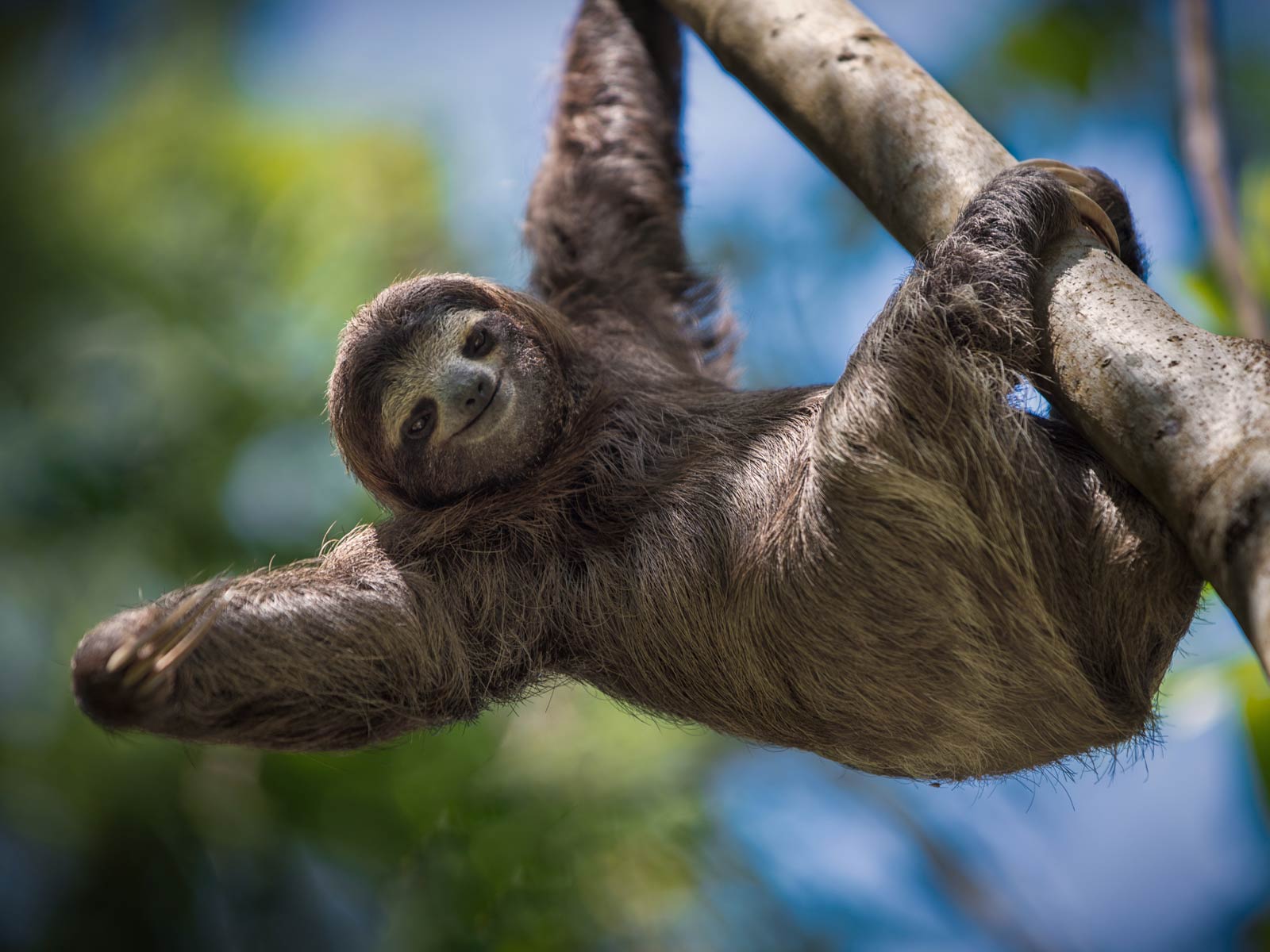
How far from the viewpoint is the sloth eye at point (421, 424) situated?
502 cm

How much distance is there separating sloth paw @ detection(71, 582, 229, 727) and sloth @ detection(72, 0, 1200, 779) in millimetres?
11

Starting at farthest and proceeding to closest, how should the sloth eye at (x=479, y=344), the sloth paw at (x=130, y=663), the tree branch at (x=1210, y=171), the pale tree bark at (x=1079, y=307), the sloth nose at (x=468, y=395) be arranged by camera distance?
the tree branch at (x=1210, y=171), the sloth eye at (x=479, y=344), the sloth nose at (x=468, y=395), the sloth paw at (x=130, y=663), the pale tree bark at (x=1079, y=307)

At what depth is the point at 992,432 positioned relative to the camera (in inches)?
150

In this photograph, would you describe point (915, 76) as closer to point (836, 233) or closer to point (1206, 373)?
Result: point (1206, 373)

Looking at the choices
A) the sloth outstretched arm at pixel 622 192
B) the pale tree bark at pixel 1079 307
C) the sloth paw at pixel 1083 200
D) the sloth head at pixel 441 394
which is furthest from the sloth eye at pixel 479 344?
the sloth paw at pixel 1083 200

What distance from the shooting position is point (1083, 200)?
3762 mm

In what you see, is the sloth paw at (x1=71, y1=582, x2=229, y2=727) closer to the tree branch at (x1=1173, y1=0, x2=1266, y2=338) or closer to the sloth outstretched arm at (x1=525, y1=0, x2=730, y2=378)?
the sloth outstretched arm at (x1=525, y1=0, x2=730, y2=378)

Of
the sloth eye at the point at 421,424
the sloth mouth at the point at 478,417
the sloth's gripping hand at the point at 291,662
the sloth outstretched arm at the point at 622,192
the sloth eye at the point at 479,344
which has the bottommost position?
the sloth's gripping hand at the point at 291,662

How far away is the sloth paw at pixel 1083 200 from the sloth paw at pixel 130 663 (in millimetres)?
3395

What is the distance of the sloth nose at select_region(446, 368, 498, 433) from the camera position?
4.94 meters

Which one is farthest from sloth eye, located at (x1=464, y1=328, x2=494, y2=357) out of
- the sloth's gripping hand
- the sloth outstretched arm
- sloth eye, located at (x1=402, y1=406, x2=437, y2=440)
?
the sloth outstretched arm

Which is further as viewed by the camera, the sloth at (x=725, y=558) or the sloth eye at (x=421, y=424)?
the sloth eye at (x=421, y=424)

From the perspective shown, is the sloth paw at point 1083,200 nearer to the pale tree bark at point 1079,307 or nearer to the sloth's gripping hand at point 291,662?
the pale tree bark at point 1079,307

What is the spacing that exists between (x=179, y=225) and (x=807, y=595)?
7025 millimetres
